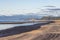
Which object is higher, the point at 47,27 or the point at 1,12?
the point at 1,12

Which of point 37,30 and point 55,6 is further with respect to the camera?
point 37,30

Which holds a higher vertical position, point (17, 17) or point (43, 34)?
point (17, 17)

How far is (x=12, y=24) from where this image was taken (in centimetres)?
351

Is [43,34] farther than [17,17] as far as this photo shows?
Yes

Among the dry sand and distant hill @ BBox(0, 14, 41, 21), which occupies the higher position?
distant hill @ BBox(0, 14, 41, 21)

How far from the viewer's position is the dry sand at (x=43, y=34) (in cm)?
334

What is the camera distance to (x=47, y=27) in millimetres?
3529

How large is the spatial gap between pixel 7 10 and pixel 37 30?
1.57 feet

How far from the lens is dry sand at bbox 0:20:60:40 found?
334 centimetres

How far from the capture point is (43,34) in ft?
11.2

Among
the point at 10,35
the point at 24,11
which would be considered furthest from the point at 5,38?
the point at 24,11

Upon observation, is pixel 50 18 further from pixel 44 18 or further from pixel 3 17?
pixel 3 17

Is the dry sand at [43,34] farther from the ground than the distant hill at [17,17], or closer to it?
closer to it

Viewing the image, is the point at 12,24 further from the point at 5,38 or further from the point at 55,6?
the point at 55,6
